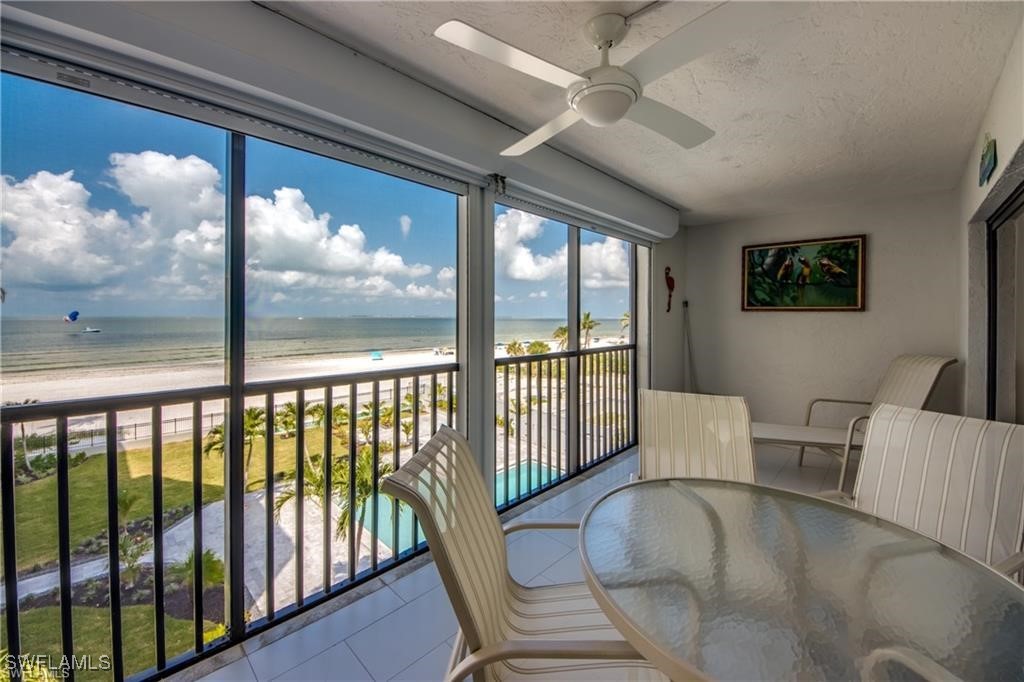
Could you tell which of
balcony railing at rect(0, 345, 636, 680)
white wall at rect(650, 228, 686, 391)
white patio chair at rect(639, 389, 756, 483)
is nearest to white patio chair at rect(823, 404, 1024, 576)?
white patio chair at rect(639, 389, 756, 483)

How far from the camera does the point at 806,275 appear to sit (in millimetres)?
3855

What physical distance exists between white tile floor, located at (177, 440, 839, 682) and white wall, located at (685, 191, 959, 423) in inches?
115

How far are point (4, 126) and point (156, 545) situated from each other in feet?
4.67

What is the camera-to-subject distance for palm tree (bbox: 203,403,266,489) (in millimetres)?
1603

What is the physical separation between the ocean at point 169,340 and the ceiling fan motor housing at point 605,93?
137cm

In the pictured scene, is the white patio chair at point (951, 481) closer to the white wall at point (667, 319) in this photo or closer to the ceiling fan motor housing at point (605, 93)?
the ceiling fan motor housing at point (605, 93)

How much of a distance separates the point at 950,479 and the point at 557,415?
2205 mm

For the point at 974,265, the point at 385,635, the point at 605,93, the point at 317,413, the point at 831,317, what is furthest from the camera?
the point at 831,317

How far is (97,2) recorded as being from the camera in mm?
1112

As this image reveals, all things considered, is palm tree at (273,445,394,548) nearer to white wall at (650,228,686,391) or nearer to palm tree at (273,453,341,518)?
palm tree at (273,453,341,518)

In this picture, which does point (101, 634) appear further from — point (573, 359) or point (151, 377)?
point (573, 359)

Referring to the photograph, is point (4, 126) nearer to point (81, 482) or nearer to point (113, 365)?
point (113, 365)

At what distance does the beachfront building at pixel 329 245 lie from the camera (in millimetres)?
1271

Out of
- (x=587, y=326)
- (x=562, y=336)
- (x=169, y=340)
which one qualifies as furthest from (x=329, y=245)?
(x=587, y=326)
